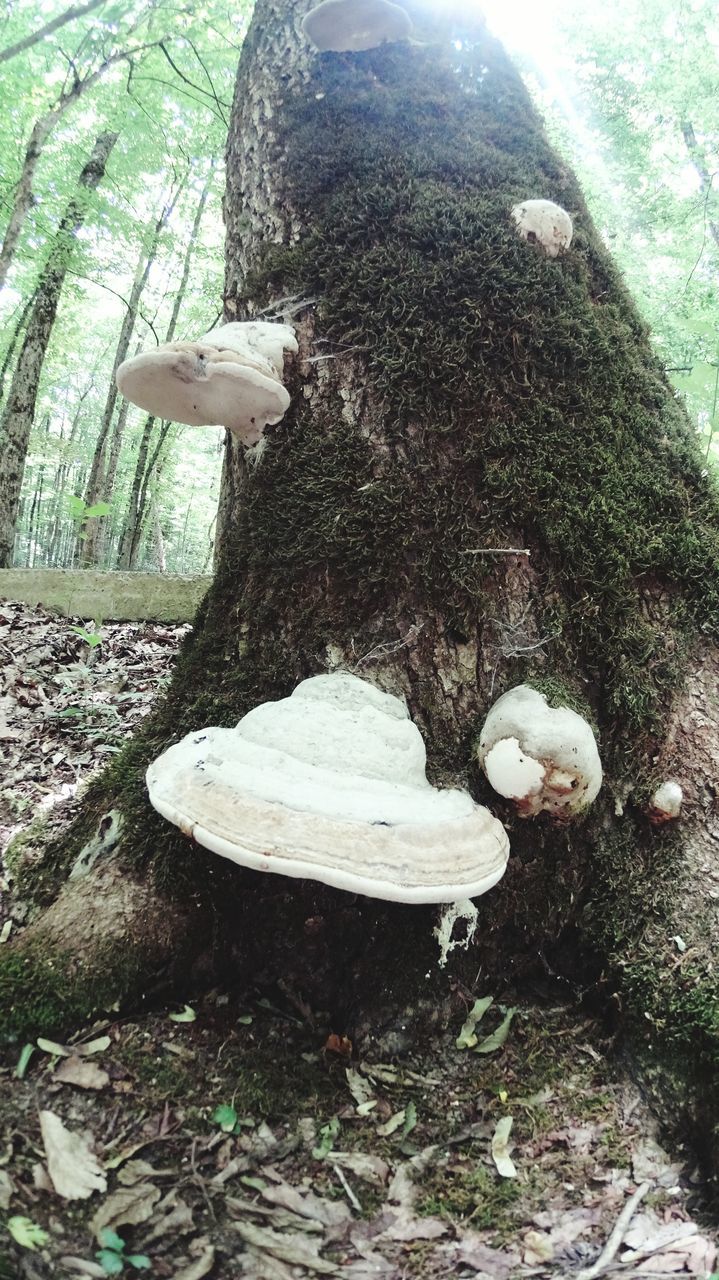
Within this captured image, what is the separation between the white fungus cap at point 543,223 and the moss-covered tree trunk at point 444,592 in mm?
60

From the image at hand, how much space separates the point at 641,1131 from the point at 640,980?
395mm

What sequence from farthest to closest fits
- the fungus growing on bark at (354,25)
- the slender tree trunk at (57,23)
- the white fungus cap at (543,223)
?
the slender tree trunk at (57,23) < the fungus growing on bark at (354,25) < the white fungus cap at (543,223)

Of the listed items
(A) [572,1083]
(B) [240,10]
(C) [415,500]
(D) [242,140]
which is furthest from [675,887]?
(B) [240,10]

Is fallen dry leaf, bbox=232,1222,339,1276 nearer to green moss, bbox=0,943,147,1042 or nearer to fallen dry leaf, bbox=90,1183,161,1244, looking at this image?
fallen dry leaf, bbox=90,1183,161,1244

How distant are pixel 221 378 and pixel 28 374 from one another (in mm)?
12216

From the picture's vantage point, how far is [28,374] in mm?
12438

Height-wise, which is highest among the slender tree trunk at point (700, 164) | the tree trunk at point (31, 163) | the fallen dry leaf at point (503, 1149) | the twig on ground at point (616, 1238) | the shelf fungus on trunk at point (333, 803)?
the slender tree trunk at point (700, 164)

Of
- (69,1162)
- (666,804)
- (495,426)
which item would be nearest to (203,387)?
(495,426)

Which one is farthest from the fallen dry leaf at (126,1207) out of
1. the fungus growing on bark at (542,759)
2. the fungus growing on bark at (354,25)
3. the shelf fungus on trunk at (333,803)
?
the fungus growing on bark at (354,25)

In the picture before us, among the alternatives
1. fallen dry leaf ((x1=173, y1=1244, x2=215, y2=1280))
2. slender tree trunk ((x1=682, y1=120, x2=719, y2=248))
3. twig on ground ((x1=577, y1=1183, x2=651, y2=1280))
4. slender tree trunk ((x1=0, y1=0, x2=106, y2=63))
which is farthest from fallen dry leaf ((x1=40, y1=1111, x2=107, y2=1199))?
slender tree trunk ((x1=682, y1=120, x2=719, y2=248))

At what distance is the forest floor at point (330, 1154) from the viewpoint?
1.59 m

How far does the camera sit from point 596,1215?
5.67ft

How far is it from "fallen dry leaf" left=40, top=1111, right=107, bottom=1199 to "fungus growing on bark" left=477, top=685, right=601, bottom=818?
1.47 meters

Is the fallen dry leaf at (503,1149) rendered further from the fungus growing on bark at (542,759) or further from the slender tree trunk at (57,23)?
the slender tree trunk at (57,23)
